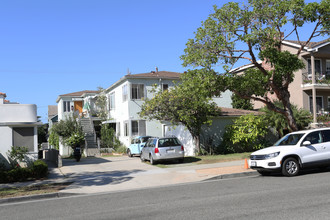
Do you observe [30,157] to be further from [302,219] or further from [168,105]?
[302,219]

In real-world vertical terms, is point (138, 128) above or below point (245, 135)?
above

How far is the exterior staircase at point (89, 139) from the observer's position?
2988 centimetres

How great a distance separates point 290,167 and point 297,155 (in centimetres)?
50

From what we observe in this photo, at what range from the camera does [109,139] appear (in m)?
32.1

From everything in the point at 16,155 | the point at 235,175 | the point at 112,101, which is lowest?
the point at 235,175

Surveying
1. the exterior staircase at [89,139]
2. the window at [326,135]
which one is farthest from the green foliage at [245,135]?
the exterior staircase at [89,139]

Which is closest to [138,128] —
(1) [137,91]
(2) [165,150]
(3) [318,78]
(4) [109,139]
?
(1) [137,91]

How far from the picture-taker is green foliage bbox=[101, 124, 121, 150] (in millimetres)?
31317

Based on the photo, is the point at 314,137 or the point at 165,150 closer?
the point at 314,137

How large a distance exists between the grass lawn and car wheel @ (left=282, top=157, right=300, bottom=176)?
7.89 m

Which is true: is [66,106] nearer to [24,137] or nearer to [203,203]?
[24,137]

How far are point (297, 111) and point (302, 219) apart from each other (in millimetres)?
18666

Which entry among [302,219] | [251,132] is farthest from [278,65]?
[302,219]

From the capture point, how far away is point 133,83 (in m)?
28.8
